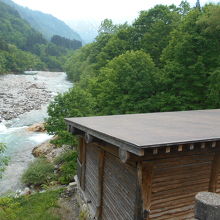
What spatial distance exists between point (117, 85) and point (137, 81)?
1939 millimetres

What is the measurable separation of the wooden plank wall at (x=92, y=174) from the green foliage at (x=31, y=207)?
184 centimetres

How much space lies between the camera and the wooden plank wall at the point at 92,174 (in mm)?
8280

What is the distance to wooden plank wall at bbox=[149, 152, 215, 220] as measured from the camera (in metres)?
5.75

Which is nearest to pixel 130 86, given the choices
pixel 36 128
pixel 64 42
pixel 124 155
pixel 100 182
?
pixel 36 128

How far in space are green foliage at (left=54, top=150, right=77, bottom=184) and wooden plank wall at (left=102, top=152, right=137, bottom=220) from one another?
21.5 feet

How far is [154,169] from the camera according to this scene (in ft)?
18.4

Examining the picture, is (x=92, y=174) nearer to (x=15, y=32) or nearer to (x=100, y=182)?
(x=100, y=182)

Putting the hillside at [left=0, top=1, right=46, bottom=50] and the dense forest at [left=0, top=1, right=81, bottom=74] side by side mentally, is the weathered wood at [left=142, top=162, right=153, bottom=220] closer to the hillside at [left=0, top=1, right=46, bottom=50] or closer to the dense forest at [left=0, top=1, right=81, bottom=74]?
the dense forest at [left=0, top=1, right=81, bottom=74]

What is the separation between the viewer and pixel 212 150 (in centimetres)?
633

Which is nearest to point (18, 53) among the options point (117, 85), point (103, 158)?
point (117, 85)

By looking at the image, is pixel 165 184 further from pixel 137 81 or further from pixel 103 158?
pixel 137 81

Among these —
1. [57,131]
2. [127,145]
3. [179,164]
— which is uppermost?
[127,145]

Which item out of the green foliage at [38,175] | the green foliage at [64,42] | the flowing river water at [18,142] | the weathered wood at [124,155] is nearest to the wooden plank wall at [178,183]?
the weathered wood at [124,155]

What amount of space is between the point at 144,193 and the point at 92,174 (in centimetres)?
373
